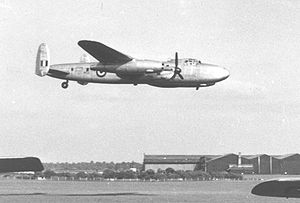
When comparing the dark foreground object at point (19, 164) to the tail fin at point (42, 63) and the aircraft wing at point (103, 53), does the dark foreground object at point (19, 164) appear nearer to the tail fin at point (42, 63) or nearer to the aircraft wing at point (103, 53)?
the aircraft wing at point (103, 53)

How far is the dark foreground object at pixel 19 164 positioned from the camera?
4.76 m

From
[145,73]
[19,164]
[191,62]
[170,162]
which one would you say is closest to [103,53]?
[145,73]

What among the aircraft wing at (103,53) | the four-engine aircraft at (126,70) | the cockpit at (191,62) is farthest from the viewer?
the cockpit at (191,62)

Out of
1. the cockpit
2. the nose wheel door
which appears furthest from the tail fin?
the cockpit

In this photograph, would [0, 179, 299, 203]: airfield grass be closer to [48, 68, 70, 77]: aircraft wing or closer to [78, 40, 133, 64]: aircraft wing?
[48, 68, 70, 77]: aircraft wing

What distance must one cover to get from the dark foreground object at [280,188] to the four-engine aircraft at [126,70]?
31440mm

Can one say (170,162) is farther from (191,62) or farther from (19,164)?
(19,164)

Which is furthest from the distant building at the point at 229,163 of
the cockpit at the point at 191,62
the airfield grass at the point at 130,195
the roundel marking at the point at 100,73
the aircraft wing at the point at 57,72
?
the aircraft wing at the point at 57,72

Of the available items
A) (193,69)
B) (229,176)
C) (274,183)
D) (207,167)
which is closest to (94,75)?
(193,69)

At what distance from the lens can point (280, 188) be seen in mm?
5809

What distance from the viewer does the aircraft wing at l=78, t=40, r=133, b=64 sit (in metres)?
37.0

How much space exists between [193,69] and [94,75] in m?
7.59

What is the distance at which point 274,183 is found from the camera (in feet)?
18.8

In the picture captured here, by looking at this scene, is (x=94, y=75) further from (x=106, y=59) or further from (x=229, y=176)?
(x=229, y=176)
